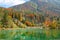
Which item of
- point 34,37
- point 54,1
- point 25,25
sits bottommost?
point 34,37

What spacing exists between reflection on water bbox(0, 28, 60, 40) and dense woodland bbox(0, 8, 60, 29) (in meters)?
0.33

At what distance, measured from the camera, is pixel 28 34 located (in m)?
10.9

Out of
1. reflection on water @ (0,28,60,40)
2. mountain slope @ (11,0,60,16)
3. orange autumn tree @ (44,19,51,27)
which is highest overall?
mountain slope @ (11,0,60,16)

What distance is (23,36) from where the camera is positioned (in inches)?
419

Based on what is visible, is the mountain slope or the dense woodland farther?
the mountain slope

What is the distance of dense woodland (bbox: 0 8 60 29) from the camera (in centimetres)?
1078

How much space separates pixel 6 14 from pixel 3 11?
11.8 inches

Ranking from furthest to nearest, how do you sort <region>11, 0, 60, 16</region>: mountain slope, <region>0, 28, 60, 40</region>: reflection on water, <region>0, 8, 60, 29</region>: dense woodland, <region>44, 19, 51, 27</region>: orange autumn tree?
<region>11, 0, 60, 16</region>: mountain slope
<region>44, 19, 51, 27</region>: orange autumn tree
<region>0, 8, 60, 29</region>: dense woodland
<region>0, 28, 60, 40</region>: reflection on water

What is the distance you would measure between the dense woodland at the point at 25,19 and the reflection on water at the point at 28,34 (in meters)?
0.33

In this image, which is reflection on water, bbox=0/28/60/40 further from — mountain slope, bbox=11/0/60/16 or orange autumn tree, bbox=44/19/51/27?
mountain slope, bbox=11/0/60/16

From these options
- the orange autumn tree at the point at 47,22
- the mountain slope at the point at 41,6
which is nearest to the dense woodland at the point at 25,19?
the orange autumn tree at the point at 47,22

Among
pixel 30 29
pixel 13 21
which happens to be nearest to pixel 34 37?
pixel 30 29

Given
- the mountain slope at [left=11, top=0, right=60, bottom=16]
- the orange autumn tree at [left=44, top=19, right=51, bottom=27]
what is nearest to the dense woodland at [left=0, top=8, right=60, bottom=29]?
the orange autumn tree at [left=44, top=19, right=51, bottom=27]

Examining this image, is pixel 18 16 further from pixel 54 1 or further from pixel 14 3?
pixel 54 1
